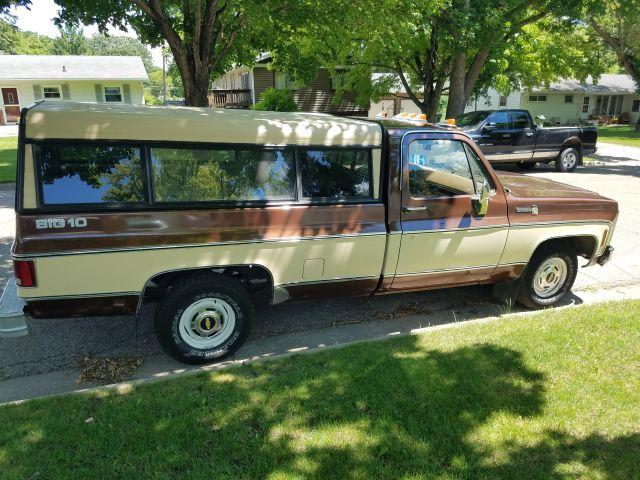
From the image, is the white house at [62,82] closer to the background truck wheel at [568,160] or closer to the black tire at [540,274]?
the background truck wheel at [568,160]

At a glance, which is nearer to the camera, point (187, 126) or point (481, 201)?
point (187, 126)

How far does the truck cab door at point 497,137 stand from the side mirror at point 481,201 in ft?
33.7

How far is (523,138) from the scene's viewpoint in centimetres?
1453

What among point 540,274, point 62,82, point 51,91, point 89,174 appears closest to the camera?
point 89,174

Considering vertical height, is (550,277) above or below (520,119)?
below

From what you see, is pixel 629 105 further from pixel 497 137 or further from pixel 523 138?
pixel 497 137

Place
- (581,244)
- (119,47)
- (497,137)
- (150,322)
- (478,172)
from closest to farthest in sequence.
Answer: (478,172), (150,322), (581,244), (497,137), (119,47)

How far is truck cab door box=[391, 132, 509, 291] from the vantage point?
4531 millimetres

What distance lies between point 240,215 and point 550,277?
348 cm

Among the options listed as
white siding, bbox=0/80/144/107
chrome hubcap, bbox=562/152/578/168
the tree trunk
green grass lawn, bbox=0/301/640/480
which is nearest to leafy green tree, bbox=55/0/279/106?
green grass lawn, bbox=0/301/640/480

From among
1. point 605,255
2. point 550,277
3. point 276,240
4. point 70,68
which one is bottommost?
point 550,277

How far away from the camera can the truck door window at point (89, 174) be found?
3.52 m

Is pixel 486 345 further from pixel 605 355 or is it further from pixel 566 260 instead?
pixel 566 260

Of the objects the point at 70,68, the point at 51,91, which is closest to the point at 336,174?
the point at 51,91
